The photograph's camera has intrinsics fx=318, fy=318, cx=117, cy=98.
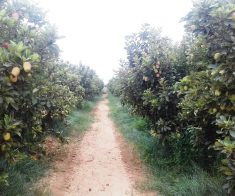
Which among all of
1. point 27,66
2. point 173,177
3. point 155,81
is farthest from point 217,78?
point 155,81

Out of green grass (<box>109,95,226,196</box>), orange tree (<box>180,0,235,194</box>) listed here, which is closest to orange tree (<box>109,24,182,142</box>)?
Result: green grass (<box>109,95,226,196</box>)

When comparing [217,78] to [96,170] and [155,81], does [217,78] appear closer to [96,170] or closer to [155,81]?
[155,81]

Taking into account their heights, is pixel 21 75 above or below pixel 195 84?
below

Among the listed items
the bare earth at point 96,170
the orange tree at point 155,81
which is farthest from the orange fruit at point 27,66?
the orange tree at point 155,81

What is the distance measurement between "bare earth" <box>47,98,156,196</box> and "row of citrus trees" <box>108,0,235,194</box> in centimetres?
112

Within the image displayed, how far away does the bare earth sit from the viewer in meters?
5.92

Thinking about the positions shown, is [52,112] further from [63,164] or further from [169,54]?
[169,54]

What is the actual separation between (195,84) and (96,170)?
342 cm

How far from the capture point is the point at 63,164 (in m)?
7.48

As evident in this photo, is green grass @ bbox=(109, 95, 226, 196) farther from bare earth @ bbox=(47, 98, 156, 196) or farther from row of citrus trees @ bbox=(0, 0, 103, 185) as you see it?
row of citrus trees @ bbox=(0, 0, 103, 185)

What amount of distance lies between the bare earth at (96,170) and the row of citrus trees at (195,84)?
112cm

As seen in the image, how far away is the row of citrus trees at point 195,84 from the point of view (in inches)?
153

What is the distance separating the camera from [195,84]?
4805 millimetres

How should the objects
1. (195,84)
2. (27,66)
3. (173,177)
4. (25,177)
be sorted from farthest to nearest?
(173,177) → (25,177) → (195,84) → (27,66)
